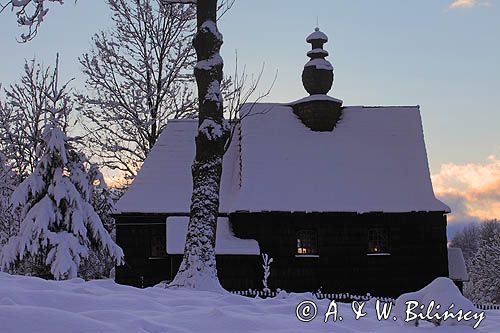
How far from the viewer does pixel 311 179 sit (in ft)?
73.6

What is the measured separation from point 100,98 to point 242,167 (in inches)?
323

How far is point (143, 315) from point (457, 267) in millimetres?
19174

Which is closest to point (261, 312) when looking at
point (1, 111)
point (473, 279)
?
point (1, 111)

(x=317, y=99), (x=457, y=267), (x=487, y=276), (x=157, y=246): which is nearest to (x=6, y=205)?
(x=157, y=246)

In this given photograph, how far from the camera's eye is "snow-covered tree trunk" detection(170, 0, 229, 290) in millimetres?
11695

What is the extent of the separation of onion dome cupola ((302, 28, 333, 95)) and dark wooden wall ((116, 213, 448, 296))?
6.28m

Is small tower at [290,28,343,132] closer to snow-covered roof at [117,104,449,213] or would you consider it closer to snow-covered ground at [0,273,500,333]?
snow-covered roof at [117,104,449,213]

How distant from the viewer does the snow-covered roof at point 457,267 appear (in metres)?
21.9

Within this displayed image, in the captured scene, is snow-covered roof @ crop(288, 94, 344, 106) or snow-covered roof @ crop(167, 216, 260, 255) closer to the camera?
snow-covered roof @ crop(167, 216, 260, 255)

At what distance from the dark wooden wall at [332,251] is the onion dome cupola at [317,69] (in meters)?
6.28

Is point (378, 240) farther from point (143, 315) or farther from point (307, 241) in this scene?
point (143, 315)

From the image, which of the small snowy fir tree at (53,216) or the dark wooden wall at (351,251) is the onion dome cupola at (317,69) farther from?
the small snowy fir tree at (53,216)

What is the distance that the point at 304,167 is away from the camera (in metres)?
22.9

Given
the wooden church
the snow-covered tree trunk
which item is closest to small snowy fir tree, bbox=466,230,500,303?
the wooden church
